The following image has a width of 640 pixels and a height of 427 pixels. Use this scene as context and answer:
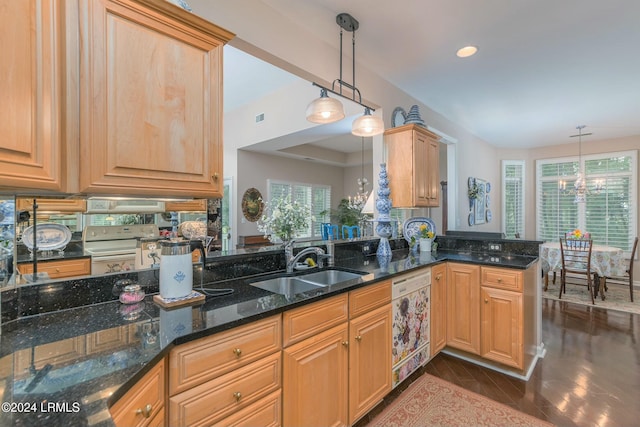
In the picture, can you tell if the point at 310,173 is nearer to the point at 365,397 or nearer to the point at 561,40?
the point at 561,40

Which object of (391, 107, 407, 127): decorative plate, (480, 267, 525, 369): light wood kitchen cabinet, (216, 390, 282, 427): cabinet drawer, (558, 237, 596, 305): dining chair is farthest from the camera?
(558, 237, 596, 305): dining chair

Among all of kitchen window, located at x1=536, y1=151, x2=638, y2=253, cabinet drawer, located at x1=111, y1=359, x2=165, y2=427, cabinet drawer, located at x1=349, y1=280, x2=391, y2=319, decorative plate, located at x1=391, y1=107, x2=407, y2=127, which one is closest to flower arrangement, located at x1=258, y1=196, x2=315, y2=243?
cabinet drawer, located at x1=349, y1=280, x2=391, y2=319

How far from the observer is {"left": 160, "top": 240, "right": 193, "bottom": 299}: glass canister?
1.42 meters

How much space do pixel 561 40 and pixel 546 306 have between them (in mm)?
3558

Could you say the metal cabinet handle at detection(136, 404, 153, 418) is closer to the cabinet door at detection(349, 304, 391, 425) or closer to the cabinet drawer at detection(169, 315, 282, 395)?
the cabinet drawer at detection(169, 315, 282, 395)

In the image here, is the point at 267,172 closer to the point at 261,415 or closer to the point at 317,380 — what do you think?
the point at 317,380

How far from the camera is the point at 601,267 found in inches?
175

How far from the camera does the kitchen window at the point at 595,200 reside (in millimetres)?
Result: 5738

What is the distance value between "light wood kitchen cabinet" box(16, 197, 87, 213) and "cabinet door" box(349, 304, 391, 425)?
1.58 metres

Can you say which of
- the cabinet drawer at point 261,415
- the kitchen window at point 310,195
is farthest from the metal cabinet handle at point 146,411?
the kitchen window at point 310,195

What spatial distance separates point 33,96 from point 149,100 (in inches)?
15.6

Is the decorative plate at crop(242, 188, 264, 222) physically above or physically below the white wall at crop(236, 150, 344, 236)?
→ below

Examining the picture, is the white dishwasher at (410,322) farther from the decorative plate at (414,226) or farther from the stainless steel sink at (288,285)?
the decorative plate at (414,226)

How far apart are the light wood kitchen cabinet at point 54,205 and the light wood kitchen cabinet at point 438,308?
2.57 meters
